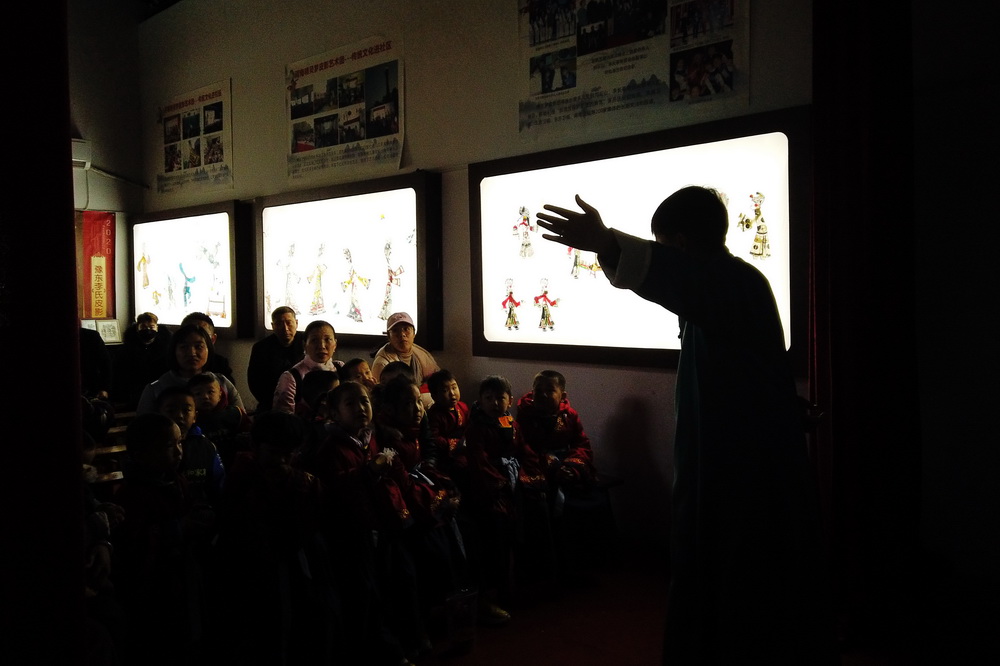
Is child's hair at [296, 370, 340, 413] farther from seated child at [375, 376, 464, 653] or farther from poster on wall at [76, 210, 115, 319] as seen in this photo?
poster on wall at [76, 210, 115, 319]

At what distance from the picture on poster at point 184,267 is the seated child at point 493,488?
3.84m

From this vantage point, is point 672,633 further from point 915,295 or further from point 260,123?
point 260,123

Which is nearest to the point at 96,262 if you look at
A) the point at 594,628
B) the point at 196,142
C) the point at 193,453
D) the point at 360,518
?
the point at 196,142

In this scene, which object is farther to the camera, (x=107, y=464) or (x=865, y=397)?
(x=107, y=464)

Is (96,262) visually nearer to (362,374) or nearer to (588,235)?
(362,374)

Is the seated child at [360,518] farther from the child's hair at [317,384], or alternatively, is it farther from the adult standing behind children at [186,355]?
the adult standing behind children at [186,355]

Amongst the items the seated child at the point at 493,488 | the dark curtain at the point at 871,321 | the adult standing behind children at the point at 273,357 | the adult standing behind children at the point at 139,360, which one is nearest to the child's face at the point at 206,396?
the seated child at the point at 493,488

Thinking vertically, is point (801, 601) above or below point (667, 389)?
below

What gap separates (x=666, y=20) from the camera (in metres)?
3.96

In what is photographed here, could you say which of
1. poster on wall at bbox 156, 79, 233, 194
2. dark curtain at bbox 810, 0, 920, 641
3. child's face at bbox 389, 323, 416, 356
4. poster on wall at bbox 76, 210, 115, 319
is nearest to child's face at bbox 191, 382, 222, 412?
child's face at bbox 389, 323, 416, 356

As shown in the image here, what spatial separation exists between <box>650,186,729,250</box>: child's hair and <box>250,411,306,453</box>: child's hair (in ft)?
4.86

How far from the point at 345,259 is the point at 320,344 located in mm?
1353

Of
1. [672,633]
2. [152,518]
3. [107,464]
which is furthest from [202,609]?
[672,633]

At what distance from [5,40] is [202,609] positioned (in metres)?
2.26
